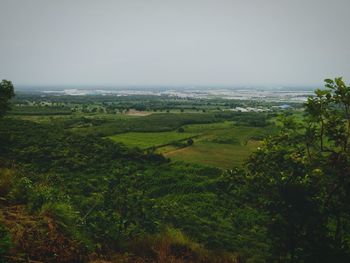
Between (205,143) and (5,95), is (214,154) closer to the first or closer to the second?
(205,143)

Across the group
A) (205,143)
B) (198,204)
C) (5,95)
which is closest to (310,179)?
(198,204)

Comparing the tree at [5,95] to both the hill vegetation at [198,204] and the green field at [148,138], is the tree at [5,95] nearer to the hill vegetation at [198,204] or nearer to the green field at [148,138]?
the hill vegetation at [198,204]

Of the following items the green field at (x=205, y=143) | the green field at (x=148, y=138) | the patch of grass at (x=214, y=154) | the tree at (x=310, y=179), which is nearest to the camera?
the tree at (x=310, y=179)

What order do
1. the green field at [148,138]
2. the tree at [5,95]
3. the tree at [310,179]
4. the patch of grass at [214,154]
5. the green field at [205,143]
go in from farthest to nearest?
1. the green field at [148,138]
2. the green field at [205,143]
3. the patch of grass at [214,154]
4. the tree at [5,95]
5. the tree at [310,179]

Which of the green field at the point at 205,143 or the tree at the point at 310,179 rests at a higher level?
the tree at the point at 310,179

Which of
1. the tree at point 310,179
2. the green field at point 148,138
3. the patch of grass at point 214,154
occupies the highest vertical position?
the tree at point 310,179

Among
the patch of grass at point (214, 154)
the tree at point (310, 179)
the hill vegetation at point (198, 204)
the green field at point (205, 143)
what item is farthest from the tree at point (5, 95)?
the tree at point (310, 179)

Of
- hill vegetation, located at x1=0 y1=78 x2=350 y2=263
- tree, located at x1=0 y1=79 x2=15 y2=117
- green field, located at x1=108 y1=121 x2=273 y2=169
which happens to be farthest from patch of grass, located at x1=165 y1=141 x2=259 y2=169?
tree, located at x1=0 y1=79 x2=15 y2=117

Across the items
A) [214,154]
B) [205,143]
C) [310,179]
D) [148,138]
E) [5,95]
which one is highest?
[5,95]

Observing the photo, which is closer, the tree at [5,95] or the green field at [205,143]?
the tree at [5,95]

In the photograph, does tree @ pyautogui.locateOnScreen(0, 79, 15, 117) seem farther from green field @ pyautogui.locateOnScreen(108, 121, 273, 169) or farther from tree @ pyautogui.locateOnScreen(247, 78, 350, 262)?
tree @ pyautogui.locateOnScreen(247, 78, 350, 262)

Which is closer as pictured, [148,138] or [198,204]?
[198,204]
